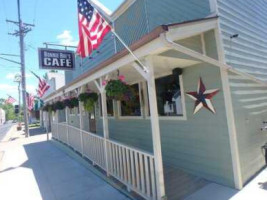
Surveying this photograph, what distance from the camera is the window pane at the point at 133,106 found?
6996 millimetres

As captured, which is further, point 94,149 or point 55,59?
point 55,59

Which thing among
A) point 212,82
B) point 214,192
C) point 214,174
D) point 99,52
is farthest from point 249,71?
point 99,52

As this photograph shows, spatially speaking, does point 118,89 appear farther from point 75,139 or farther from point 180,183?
point 75,139

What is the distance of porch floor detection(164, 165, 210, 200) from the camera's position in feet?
13.8

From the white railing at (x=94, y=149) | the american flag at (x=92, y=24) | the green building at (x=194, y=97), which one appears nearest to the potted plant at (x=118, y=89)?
the green building at (x=194, y=97)

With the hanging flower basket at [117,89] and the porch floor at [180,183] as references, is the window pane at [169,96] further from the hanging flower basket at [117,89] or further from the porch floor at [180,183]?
the hanging flower basket at [117,89]

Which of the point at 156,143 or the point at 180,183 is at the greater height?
the point at 156,143

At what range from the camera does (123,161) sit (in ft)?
15.5

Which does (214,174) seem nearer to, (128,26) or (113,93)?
(113,93)

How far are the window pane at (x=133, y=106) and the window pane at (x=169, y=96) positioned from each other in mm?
853

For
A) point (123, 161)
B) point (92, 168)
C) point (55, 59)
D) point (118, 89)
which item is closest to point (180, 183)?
point (123, 161)

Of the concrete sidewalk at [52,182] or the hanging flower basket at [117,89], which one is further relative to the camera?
the concrete sidewalk at [52,182]

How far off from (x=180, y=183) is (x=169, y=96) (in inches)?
86.1

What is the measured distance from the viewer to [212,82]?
447 centimetres
